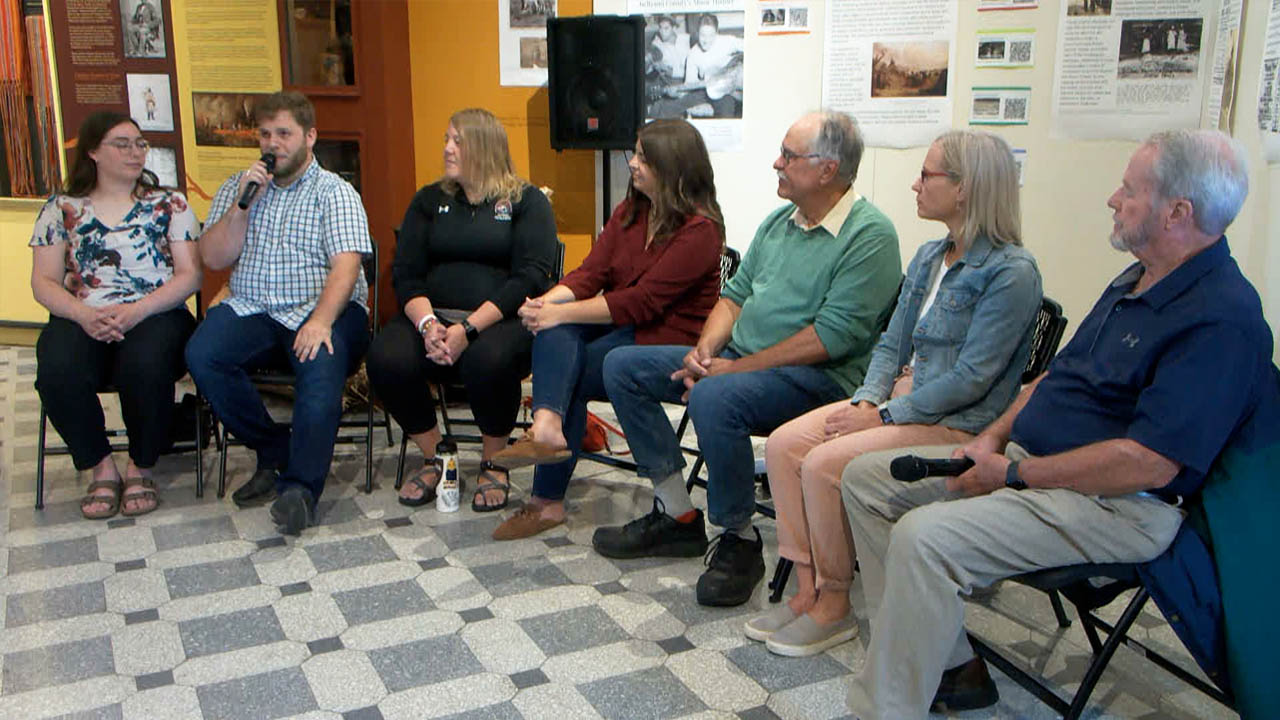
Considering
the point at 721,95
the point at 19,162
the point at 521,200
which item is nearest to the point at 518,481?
the point at 521,200

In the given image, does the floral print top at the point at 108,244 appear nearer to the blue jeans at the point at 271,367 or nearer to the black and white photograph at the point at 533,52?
the blue jeans at the point at 271,367

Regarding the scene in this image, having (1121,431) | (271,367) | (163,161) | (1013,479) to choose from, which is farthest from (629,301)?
(163,161)

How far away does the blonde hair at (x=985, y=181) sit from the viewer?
7.95ft

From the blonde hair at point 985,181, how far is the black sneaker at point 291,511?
2.23 metres

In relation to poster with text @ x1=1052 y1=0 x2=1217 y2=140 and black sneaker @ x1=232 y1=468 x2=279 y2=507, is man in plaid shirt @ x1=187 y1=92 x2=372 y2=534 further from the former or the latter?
poster with text @ x1=1052 y1=0 x2=1217 y2=140

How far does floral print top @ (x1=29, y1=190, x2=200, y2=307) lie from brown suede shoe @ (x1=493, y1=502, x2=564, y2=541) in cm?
157

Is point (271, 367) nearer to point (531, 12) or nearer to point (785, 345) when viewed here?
point (785, 345)

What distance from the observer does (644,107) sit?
14.8 ft

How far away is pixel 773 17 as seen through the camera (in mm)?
4465

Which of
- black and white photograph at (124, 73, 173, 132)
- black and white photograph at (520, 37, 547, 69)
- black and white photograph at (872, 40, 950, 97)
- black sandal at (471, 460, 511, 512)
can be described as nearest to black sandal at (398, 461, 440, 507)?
black sandal at (471, 460, 511, 512)

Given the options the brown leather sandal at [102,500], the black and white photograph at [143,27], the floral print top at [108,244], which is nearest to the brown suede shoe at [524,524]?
the brown leather sandal at [102,500]

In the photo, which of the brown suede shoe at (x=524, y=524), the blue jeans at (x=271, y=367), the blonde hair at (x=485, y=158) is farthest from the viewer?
the blonde hair at (x=485, y=158)

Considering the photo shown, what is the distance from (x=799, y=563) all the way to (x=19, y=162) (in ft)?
17.9

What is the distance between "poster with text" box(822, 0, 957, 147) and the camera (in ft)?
13.5
